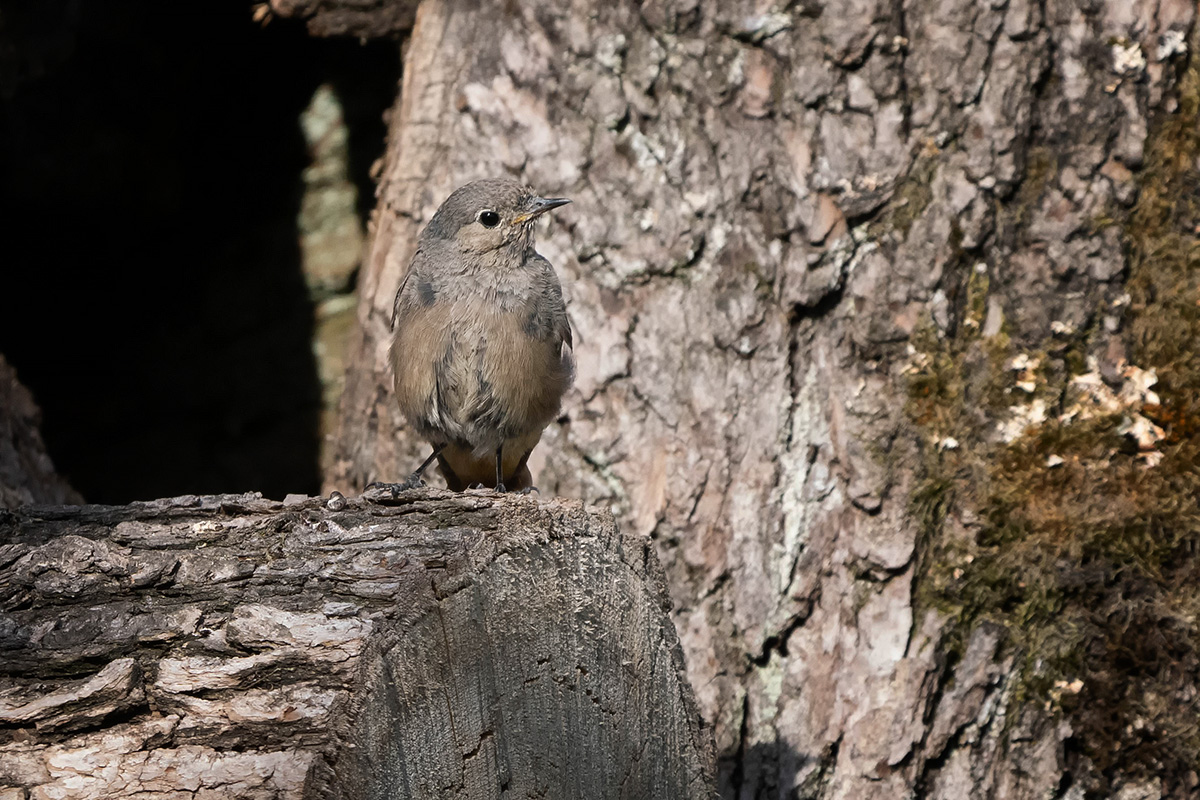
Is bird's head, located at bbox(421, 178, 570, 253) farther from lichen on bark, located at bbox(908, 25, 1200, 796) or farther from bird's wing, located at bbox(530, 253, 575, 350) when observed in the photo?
lichen on bark, located at bbox(908, 25, 1200, 796)

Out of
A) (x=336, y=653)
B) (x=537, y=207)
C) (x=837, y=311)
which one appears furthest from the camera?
(x=837, y=311)

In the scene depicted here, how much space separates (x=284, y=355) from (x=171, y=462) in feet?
3.08

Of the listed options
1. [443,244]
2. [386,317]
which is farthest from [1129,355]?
[386,317]

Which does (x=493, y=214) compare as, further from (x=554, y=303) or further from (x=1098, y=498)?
(x=1098, y=498)

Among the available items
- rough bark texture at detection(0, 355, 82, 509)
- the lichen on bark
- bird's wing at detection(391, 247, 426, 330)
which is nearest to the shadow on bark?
rough bark texture at detection(0, 355, 82, 509)

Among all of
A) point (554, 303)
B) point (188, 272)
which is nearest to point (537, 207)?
point (554, 303)

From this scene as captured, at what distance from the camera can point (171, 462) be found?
698cm

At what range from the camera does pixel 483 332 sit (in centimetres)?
400

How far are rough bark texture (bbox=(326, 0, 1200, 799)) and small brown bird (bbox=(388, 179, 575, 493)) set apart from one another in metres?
0.36

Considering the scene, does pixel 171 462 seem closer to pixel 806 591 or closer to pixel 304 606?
pixel 806 591

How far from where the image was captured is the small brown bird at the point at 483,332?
3.99 metres

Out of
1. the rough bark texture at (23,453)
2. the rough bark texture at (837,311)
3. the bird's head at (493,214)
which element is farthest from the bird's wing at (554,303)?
the rough bark texture at (23,453)

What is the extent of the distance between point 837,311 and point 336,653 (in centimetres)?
256

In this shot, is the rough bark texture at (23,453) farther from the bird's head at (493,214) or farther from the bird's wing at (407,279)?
the bird's head at (493,214)
